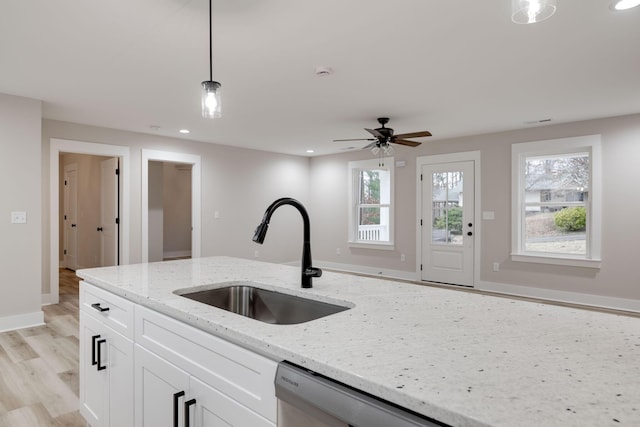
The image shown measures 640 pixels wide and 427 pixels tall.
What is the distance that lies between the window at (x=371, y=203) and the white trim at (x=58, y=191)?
393 cm

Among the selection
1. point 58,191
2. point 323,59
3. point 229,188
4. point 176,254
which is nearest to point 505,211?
point 323,59

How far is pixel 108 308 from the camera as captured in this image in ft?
5.76

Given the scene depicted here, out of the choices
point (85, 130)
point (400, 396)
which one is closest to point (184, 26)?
point (400, 396)

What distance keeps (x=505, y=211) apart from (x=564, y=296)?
Answer: 135 cm

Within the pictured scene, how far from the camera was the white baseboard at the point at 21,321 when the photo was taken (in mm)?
3812

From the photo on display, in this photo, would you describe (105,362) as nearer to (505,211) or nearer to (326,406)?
(326,406)

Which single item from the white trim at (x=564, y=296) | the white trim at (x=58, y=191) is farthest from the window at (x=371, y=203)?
the white trim at (x=58, y=191)

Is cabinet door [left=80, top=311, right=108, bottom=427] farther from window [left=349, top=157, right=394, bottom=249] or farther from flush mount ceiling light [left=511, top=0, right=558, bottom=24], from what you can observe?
window [left=349, top=157, right=394, bottom=249]

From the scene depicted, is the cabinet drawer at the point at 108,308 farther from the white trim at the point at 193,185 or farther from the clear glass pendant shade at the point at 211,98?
the white trim at the point at 193,185

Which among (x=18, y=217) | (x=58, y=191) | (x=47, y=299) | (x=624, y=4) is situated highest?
(x=624, y=4)

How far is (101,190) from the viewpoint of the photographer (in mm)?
6234

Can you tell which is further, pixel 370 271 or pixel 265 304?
pixel 370 271

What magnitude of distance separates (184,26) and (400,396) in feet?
8.25

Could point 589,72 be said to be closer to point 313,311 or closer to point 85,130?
point 313,311
